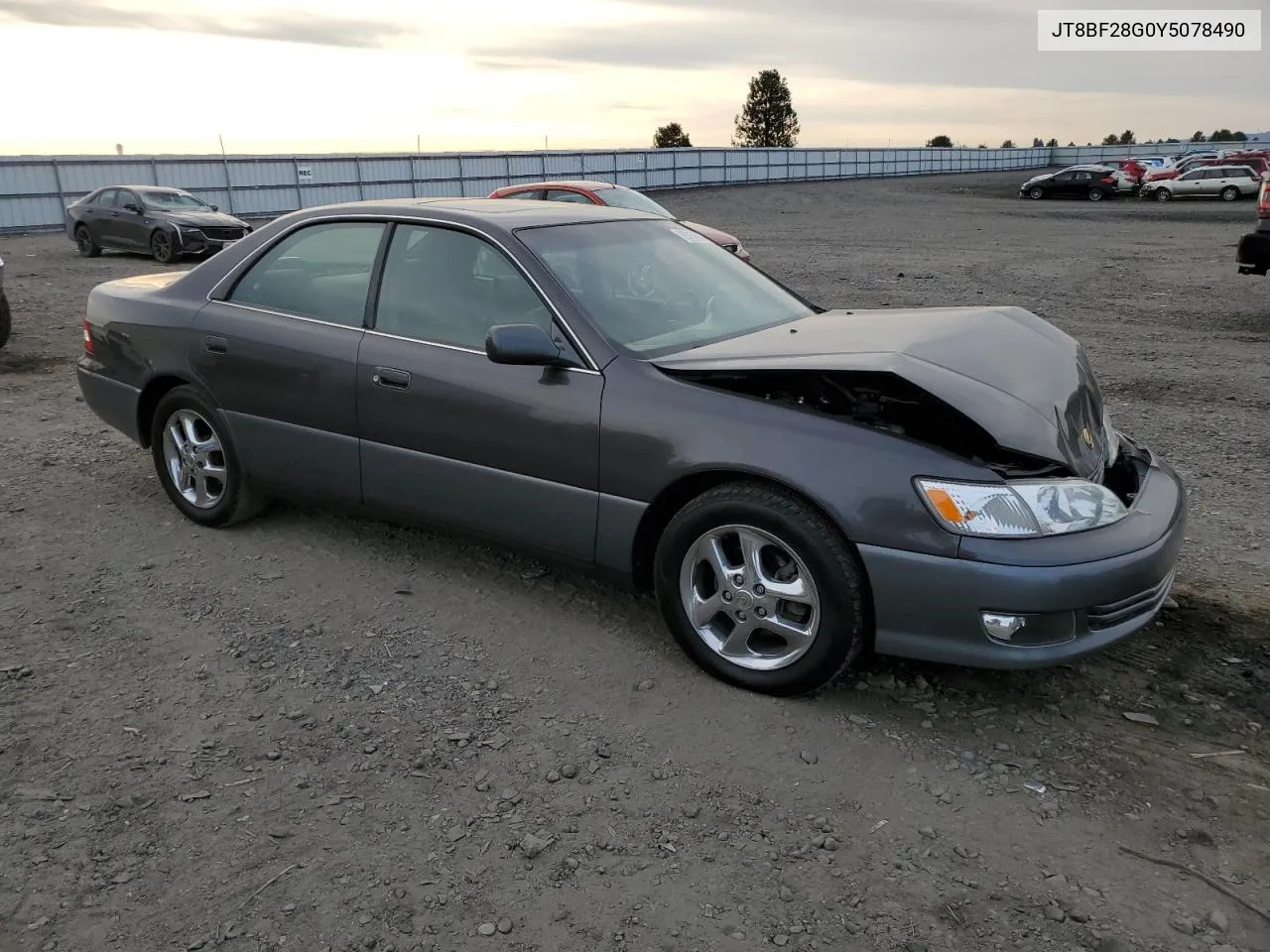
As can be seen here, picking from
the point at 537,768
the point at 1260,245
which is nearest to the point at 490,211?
the point at 537,768

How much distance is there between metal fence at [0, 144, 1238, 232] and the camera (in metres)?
27.5

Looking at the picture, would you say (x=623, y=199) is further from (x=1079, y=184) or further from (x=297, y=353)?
(x=1079, y=184)

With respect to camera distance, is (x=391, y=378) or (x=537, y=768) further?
(x=391, y=378)

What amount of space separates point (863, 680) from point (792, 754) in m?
0.56

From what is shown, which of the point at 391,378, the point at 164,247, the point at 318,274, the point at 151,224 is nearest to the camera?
the point at 391,378

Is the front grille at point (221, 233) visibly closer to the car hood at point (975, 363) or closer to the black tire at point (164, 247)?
the black tire at point (164, 247)

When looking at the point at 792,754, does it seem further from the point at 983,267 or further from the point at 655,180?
the point at 655,180

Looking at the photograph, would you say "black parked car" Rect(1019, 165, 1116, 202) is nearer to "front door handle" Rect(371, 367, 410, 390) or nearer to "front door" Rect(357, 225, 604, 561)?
"front door" Rect(357, 225, 604, 561)

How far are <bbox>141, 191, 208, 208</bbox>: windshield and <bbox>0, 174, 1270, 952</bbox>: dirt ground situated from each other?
48.9 feet

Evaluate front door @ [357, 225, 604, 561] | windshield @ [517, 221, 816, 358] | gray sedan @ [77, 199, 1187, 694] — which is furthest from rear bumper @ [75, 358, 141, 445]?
windshield @ [517, 221, 816, 358]

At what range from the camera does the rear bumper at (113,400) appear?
16.7 ft

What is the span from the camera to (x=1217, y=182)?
35312 mm

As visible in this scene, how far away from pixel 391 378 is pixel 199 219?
52.0 ft

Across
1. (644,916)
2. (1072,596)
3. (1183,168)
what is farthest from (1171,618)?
(1183,168)
